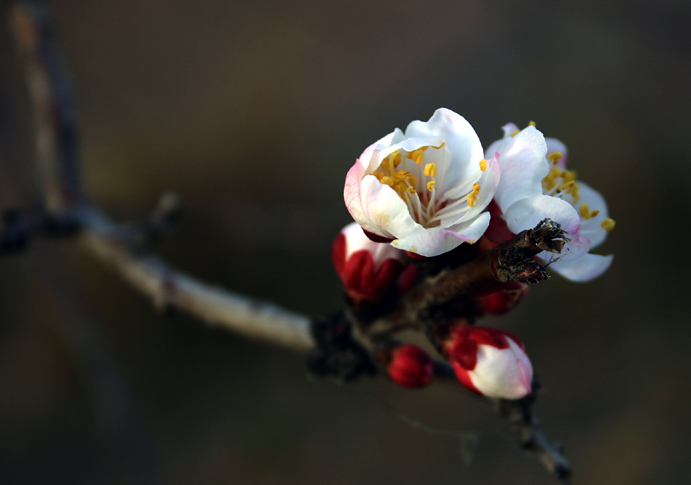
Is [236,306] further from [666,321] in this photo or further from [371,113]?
[666,321]

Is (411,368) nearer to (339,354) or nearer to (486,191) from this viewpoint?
(339,354)

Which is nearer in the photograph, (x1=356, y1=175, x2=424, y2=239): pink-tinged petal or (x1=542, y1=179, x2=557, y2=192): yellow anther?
(x1=356, y1=175, x2=424, y2=239): pink-tinged petal

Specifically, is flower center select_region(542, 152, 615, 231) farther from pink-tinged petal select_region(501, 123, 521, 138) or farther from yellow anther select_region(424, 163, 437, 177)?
yellow anther select_region(424, 163, 437, 177)

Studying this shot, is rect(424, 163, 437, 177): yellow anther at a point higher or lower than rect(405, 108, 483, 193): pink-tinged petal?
lower

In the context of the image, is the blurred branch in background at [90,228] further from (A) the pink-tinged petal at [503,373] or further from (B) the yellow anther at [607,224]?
(B) the yellow anther at [607,224]

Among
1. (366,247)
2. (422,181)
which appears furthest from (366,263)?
(422,181)

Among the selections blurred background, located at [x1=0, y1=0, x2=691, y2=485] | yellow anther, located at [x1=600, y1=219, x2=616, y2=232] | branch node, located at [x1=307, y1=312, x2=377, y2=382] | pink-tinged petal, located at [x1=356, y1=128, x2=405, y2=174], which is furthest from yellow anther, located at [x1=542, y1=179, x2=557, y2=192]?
blurred background, located at [x1=0, y1=0, x2=691, y2=485]

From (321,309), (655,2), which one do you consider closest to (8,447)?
(321,309)
